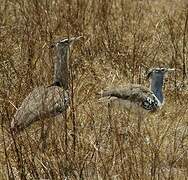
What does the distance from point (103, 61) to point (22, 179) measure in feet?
9.20

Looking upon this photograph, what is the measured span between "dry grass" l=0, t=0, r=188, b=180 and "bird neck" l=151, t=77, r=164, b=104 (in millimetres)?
112

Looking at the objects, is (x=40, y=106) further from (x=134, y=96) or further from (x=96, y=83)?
(x=96, y=83)

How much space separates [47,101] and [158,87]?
4.35 ft

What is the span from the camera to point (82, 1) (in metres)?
7.18

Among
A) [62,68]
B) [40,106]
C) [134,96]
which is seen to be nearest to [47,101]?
[40,106]

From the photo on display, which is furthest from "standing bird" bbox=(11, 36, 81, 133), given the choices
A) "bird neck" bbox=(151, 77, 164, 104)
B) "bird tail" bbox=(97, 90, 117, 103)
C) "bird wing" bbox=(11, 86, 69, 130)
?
"bird neck" bbox=(151, 77, 164, 104)

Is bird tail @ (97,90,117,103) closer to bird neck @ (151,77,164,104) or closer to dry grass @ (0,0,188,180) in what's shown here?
dry grass @ (0,0,188,180)

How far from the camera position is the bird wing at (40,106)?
4316mm

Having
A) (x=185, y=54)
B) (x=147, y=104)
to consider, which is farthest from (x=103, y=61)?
(x=147, y=104)

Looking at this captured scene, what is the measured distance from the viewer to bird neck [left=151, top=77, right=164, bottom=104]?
5.57 meters

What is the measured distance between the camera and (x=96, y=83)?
5.94m

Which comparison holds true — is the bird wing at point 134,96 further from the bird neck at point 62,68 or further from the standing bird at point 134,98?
the bird neck at point 62,68

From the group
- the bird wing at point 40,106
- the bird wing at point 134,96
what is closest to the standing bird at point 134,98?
the bird wing at point 134,96

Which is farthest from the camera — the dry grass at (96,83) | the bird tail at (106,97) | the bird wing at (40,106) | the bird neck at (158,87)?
the bird neck at (158,87)
